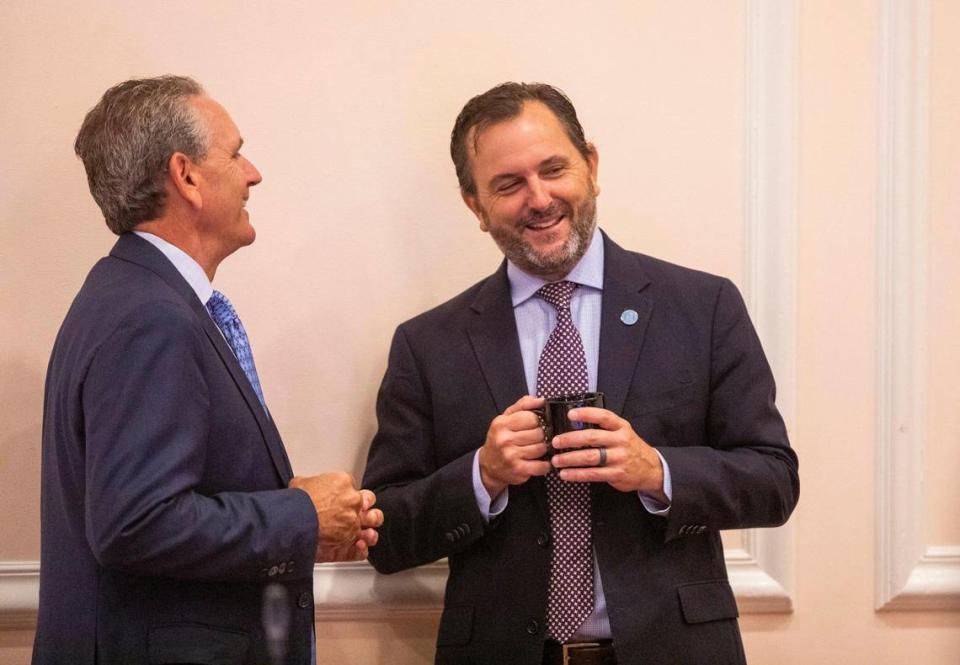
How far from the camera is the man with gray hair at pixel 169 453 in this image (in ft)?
5.44

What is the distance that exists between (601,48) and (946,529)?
1340mm

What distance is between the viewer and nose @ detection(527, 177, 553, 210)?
2.22m

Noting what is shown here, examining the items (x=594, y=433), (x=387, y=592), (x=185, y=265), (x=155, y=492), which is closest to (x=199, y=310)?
(x=185, y=265)

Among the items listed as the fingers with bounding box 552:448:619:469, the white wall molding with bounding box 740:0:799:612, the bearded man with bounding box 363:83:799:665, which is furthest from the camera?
the white wall molding with bounding box 740:0:799:612

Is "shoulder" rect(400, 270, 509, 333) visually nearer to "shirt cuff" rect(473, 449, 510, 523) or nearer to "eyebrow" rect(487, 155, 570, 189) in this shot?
"eyebrow" rect(487, 155, 570, 189)

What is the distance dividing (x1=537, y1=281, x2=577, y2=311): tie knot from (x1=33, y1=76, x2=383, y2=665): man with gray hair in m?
0.56

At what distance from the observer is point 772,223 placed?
2605mm

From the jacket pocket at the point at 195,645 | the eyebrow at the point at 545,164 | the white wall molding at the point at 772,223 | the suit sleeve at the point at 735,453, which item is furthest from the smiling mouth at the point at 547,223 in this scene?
the jacket pocket at the point at 195,645

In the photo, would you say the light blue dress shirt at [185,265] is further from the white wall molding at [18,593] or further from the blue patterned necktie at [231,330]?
the white wall molding at [18,593]

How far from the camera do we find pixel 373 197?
264 centimetres

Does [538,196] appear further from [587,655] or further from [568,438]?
[587,655]

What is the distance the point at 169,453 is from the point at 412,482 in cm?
72

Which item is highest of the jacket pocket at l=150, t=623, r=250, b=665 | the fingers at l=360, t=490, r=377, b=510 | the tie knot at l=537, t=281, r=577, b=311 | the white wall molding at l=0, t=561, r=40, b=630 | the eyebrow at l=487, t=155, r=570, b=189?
the eyebrow at l=487, t=155, r=570, b=189

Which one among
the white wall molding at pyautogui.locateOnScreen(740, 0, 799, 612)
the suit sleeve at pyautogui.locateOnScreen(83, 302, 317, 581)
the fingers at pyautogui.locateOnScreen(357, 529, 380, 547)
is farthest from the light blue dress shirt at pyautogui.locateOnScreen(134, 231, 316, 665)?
the white wall molding at pyautogui.locateOnScreen(740, 0, 799, 612)
